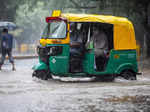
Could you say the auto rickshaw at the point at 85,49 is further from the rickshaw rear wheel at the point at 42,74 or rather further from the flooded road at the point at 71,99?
the flooded road at the point at 71,99

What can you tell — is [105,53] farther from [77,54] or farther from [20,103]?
[20,103]

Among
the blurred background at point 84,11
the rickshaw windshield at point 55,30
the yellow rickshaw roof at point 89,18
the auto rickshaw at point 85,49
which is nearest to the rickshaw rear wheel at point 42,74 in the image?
the auto rickshaw at point 85,49

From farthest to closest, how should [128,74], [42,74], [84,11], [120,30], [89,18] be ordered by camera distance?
1. [84,11]
2. [128,74]
3. [120,30]
4. [42,74]
5. [89,18]

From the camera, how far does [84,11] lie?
48.3m

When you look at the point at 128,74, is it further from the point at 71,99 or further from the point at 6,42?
the point at 6,42

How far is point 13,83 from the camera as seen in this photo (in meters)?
12.8

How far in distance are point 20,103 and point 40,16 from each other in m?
71.4

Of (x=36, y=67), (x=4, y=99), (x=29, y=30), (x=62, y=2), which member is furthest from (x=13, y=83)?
(x=29, y=30)

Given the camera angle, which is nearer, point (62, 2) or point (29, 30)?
point (62, 2)

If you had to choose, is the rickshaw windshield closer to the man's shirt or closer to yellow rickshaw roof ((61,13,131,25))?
yellow rickshaw roof ((61,13,131,25))

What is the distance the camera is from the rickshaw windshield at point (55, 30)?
44.5ft

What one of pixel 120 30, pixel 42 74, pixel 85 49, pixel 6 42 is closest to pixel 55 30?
pixel 85 49

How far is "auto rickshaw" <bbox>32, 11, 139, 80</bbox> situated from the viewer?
44.3 feet

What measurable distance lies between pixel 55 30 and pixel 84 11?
1366 inches
